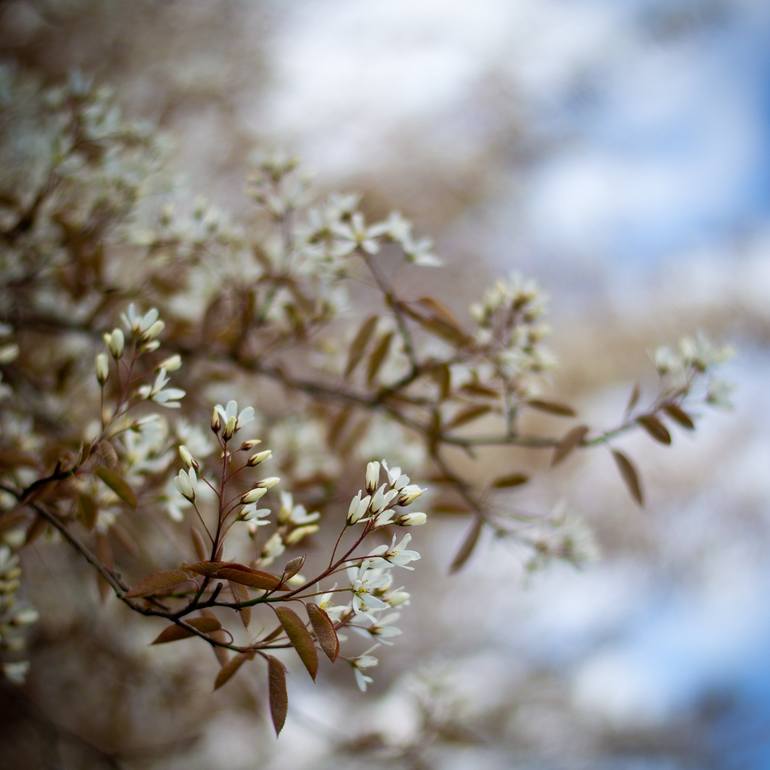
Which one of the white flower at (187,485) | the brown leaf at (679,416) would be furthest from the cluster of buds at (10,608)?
the brown leaf at (679,416)

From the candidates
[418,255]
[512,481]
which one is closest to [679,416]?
[512,481]

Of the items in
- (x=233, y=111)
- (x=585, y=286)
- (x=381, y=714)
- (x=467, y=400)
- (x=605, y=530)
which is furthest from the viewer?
(x=585, y=286)

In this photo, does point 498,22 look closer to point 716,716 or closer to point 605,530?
point 605,530

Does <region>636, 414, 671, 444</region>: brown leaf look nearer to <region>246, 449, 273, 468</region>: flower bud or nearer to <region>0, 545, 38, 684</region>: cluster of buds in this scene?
<region>246, 449, 273, 468</region>: flower bud

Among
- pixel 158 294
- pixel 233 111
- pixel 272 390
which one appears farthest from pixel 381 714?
pixel 233 111

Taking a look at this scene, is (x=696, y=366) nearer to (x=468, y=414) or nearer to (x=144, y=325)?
(x=468, y=414)

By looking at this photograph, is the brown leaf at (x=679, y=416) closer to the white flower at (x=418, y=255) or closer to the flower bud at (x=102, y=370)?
the white flower at (x=418, y=255)
